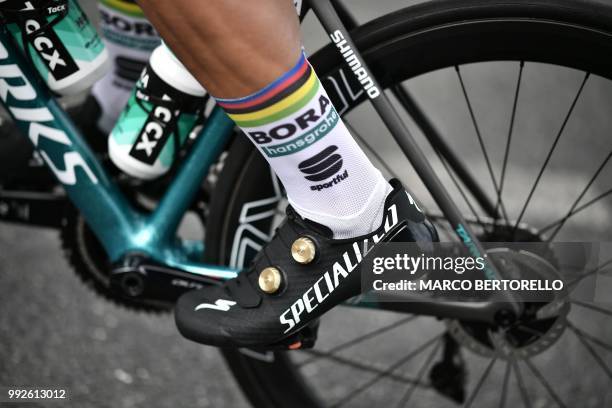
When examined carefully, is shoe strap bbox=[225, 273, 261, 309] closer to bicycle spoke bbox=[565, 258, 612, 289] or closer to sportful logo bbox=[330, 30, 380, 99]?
sportful logo bbox=[330, 30, 380, 99]

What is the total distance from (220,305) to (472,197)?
73 centimetres

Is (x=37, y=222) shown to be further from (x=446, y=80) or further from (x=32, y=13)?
(x=446, y=80)

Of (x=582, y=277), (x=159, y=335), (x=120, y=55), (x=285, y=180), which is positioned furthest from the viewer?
(x=159, y=335)

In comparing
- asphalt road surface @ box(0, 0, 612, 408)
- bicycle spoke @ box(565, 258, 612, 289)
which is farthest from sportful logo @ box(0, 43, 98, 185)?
bicycle spoke @ box(565, 258, 612, 289)

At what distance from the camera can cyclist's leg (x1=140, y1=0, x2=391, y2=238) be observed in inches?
39.8

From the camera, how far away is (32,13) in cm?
135

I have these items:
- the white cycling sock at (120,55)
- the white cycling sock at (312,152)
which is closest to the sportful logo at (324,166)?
the white cycling sock at (312,152)

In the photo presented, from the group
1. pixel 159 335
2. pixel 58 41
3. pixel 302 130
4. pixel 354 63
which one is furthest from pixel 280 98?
pixel 159 335

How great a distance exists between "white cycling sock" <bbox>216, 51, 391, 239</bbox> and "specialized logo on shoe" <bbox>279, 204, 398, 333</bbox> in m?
0.02

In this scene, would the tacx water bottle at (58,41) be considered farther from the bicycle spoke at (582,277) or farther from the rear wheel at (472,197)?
the bicycle spoke at (582,277)

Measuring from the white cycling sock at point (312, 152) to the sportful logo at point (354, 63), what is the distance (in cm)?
14

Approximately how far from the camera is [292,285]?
1.24m

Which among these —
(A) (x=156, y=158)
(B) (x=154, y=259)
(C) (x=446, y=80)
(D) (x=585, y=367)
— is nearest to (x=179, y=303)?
(B) (x=154, y=259)

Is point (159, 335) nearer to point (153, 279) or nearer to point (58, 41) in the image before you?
point (153, 279)
